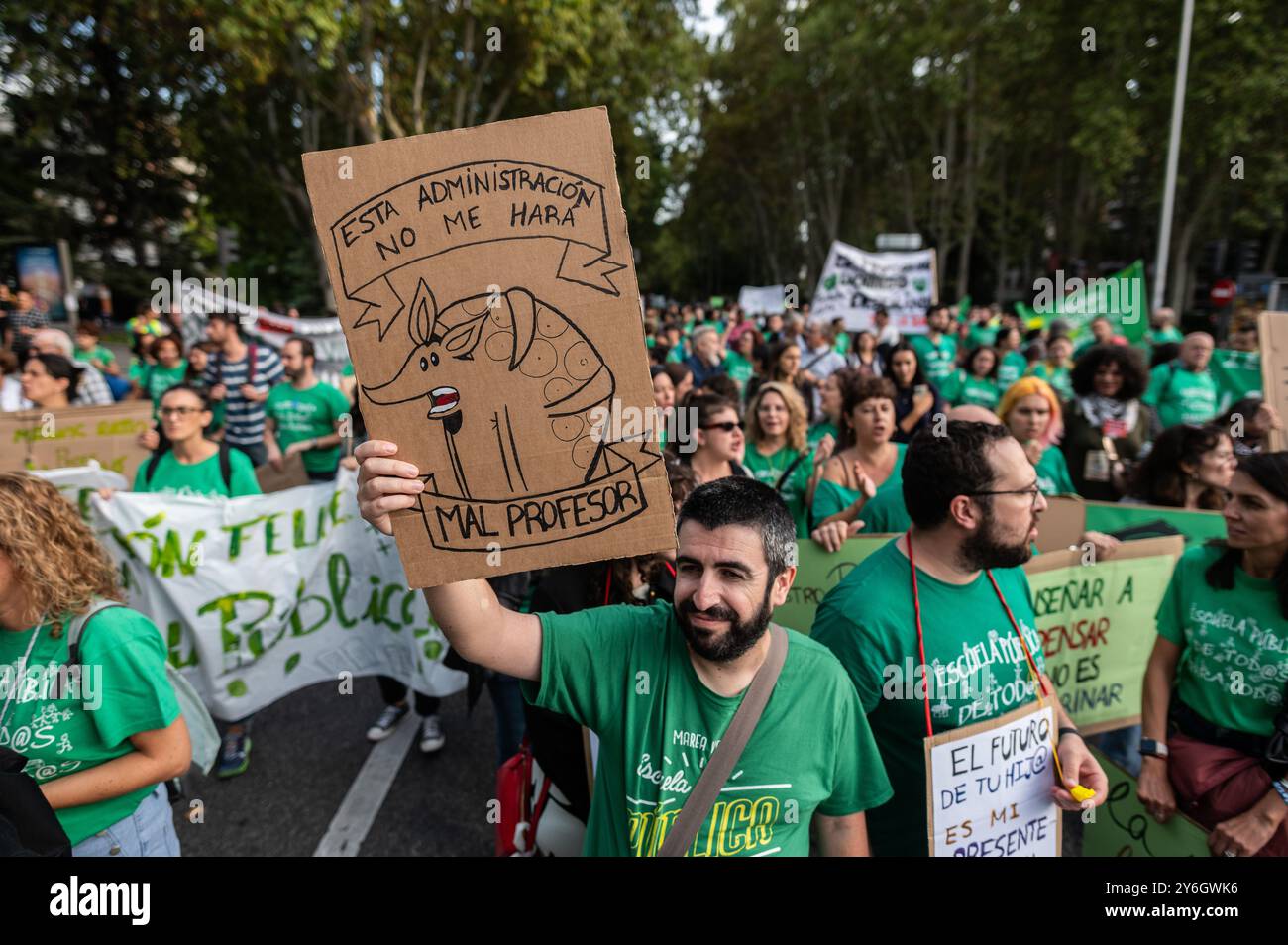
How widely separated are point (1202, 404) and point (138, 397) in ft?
31.6

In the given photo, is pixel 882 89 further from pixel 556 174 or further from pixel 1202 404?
pixel 556 174

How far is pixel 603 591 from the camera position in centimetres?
247

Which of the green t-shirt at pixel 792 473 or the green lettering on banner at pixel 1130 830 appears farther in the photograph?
the green t-shirt at pixel 792 473

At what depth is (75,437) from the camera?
14.8 feet

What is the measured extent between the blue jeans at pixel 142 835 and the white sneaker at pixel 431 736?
1.60m

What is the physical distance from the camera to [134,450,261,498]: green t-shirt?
3.99 meters

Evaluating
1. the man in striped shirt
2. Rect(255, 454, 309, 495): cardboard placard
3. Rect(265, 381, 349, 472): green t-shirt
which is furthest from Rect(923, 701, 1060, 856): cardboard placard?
the man in striped shirt

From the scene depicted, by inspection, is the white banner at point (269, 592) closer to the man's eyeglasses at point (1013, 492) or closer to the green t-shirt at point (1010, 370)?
the man's eyeglasses at point (1013, 492)

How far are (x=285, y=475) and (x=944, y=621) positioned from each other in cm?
517

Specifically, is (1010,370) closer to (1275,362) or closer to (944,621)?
(1275,362)

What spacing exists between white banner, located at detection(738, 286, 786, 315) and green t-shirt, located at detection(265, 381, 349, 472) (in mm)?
15554

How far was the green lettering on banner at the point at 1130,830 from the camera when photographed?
2316 mm

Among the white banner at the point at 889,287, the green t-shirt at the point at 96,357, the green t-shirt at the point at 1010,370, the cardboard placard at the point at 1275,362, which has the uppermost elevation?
the white banner at the point at 889,287

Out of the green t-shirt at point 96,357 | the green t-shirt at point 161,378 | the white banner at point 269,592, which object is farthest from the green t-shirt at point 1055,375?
the green t-shirt at point 96,357
